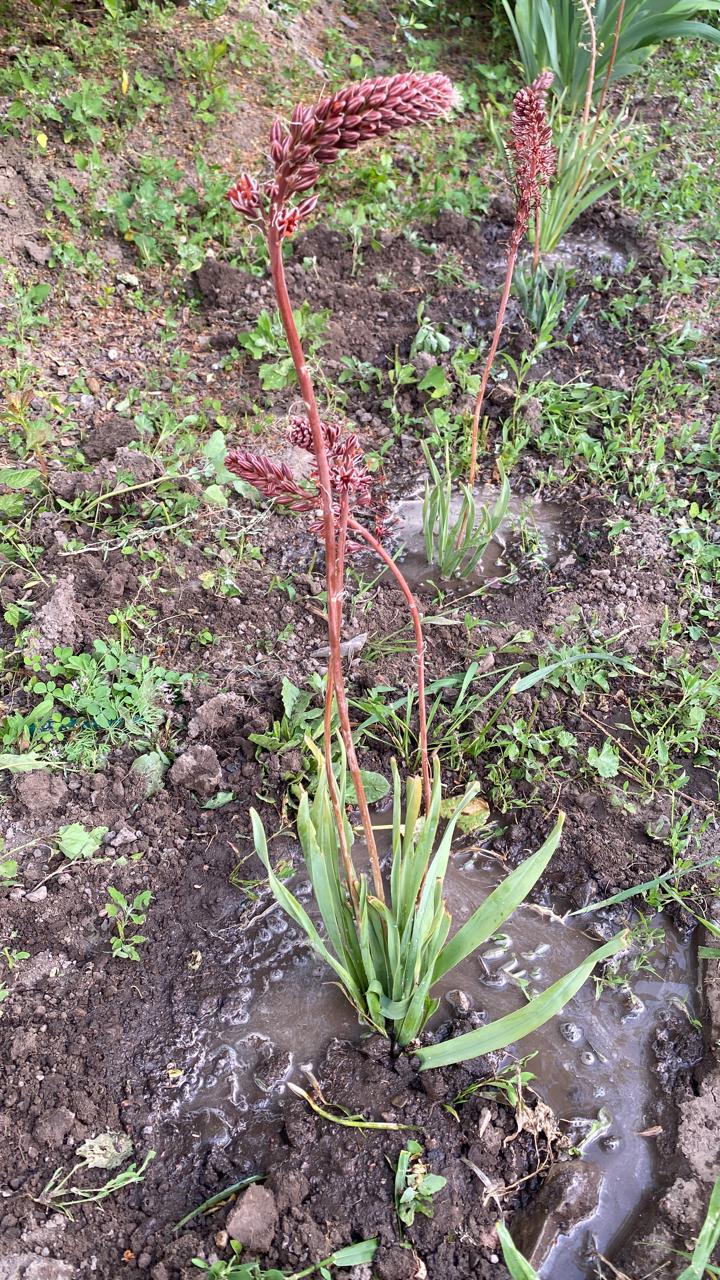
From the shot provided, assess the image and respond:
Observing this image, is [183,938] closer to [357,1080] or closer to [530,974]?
[357,1080]

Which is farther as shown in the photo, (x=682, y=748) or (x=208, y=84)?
(x=208, y=84)

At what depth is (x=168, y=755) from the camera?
2.37m

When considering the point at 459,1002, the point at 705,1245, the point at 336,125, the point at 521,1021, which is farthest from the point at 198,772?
the point at 336,125

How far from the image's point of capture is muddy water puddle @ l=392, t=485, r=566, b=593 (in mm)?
2943

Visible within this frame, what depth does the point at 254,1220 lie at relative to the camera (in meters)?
1.62

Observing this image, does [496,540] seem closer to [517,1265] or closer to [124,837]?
[124,837]

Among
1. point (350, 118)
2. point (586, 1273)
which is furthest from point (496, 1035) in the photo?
point (350, 118)

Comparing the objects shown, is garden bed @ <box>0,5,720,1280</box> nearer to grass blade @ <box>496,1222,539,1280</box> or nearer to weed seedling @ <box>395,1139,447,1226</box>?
weed seedling @ <box>395,1139,447,1226</box>

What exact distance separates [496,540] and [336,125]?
225 centimetres

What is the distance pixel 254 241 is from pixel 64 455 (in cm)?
145

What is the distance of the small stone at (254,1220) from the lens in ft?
5.29

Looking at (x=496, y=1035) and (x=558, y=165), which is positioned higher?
(x=558, y=165)

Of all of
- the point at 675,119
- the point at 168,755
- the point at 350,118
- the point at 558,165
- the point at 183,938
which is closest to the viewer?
the point at 350,118

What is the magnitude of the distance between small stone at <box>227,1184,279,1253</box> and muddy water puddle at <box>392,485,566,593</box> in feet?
5.86
